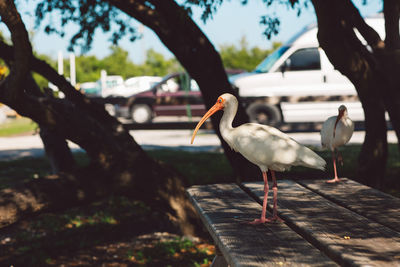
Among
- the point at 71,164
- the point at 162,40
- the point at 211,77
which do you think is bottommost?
the point at 71,164

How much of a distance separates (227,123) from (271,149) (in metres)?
0.36

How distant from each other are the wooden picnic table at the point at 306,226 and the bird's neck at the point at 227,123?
44 centimetres

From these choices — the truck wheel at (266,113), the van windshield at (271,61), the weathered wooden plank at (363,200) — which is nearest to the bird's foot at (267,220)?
the weathered wooden plank at (363,200)

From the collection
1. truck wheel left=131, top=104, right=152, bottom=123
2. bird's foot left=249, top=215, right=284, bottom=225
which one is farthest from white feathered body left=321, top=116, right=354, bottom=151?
truck wheel left=131, top=104, right=152, bottom=123

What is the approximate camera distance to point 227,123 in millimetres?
3188

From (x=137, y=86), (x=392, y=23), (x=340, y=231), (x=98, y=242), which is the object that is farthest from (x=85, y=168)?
(x=137, y=86)

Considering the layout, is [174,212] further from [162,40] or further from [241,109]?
[162,40]

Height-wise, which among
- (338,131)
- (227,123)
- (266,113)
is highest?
(227,123)

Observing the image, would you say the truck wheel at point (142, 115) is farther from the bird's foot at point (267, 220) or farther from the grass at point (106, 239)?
the bird's foot at point (267, 220)

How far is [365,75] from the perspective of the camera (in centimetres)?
580

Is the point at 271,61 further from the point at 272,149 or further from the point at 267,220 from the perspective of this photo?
the point at 267,220

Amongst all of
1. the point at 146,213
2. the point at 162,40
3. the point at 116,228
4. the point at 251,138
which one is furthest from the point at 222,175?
the point at 251,138

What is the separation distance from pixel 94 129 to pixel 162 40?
1.35 m

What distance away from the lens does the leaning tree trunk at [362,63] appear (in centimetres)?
539
